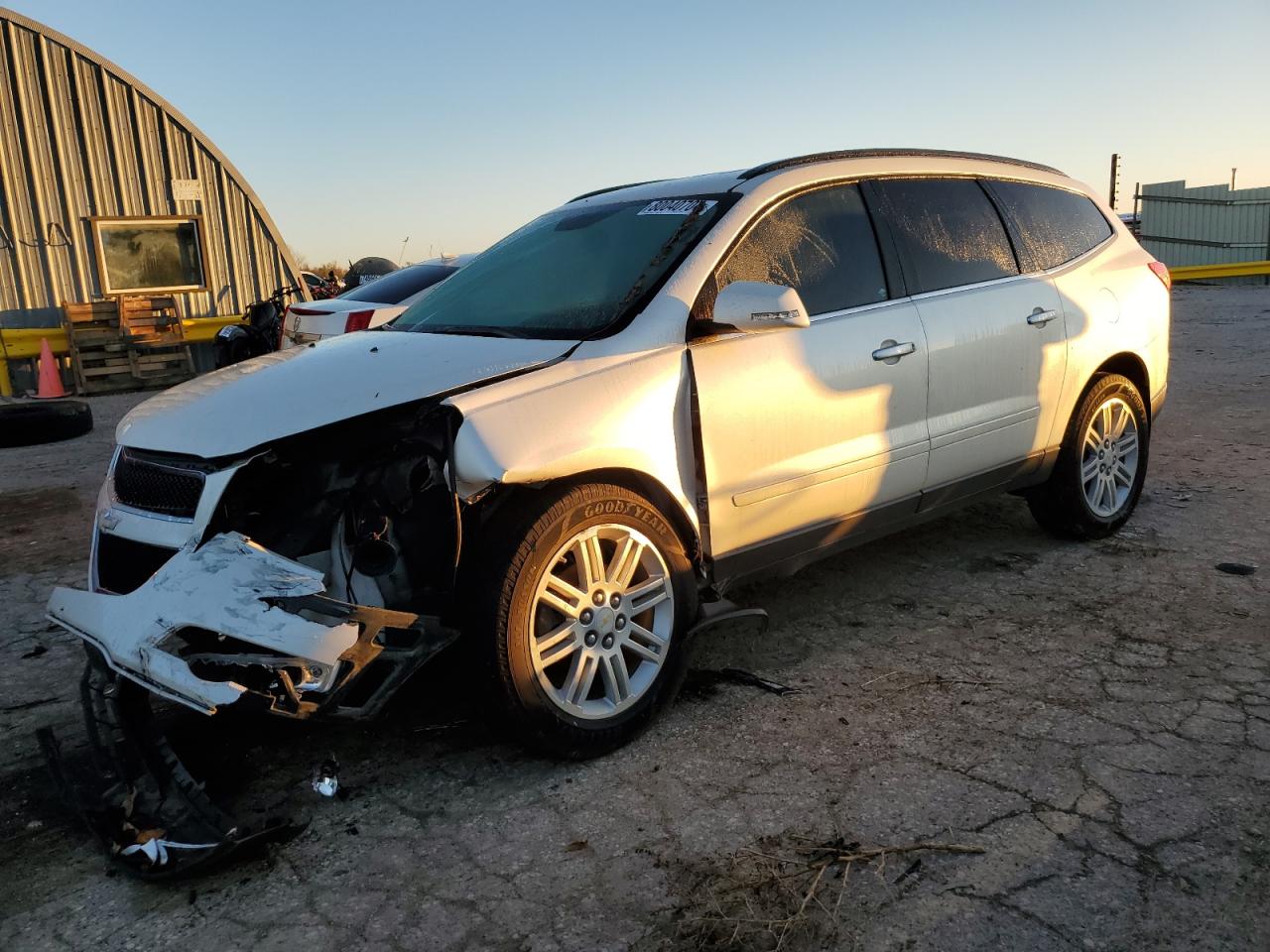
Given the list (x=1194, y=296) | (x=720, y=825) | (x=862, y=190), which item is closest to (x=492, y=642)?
(x=720, y=825)

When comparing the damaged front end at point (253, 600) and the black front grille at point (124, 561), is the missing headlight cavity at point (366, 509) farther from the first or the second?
the black front grille at point (124, 561)

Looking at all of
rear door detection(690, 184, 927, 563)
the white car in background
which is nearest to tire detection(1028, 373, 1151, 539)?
rear door detection(690, 184, 927, 563)

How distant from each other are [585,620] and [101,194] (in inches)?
600

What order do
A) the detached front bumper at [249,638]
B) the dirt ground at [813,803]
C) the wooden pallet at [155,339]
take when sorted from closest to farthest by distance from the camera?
the dirt ground at [813,803] → the detached front bumper at [249,638] → the wooden pallet at [155,339]

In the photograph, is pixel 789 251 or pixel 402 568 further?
pixel 789 251

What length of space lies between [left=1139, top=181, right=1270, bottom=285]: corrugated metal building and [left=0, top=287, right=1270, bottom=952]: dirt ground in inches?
900

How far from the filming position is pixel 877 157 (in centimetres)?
398

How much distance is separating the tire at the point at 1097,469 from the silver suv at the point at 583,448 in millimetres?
462

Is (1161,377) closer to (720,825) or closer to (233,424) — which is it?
(720,825)

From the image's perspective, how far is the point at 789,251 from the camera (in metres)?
3.53

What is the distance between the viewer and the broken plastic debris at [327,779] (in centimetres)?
281

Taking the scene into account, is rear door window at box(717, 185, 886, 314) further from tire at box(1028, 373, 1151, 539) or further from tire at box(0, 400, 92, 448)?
tire at box(0, 400, 92, 448)

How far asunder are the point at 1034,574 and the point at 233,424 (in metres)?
3.45

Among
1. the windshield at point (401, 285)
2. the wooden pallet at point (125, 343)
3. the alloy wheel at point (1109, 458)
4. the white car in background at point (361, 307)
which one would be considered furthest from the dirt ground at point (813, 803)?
the wooden pallet at point (125, 343)
